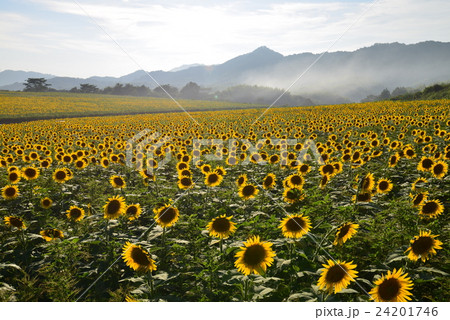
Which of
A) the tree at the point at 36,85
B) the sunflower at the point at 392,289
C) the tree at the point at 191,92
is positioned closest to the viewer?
the sunflower at the point at 392,289

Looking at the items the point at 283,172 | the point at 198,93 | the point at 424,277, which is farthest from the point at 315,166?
the point at 198,93

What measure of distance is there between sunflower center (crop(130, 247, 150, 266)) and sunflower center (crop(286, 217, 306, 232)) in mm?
1773

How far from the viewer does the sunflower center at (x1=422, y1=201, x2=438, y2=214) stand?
4.22m

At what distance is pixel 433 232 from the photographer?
4035mm

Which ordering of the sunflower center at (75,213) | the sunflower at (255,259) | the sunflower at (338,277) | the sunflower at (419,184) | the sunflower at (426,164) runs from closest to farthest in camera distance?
1. the sunflower at (338,277)
2. the sunflower at (255,259)
3. the sunflower at (419,184)
4. the sunflower center at (75,213)
5. the sunflower at (426,164)

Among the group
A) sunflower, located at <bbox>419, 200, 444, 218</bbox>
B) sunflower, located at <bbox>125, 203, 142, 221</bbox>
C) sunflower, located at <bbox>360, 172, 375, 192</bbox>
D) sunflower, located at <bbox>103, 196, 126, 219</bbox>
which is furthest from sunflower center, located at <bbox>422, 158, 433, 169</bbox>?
sunflower, located at <bbox>103, 196, 126, 219</bbox>

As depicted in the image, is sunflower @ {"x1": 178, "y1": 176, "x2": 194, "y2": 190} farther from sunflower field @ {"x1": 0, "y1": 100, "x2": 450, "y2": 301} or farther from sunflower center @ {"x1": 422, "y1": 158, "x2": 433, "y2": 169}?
sunflower center @ {"x1": 422, "y1": 158, "x2": 433, "y2": 169}

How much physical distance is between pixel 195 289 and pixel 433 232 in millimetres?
3319

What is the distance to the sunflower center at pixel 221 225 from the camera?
3957mm

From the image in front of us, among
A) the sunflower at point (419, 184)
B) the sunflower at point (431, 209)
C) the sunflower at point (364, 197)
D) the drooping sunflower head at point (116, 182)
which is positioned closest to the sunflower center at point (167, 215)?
the drooping sunflower head at point (116, 182)

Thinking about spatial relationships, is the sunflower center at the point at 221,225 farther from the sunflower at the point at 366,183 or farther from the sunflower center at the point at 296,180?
the sunflower at the point at 366,183

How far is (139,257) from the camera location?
10.9 ft

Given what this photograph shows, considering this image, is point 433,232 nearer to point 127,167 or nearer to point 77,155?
point 127,167

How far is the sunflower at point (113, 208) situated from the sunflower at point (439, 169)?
603cm
